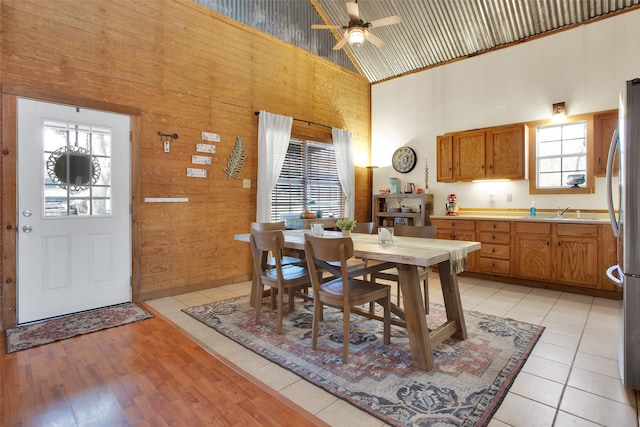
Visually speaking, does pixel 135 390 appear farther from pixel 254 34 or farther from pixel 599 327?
pixel 254 34

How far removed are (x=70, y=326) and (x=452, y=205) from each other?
5350mm

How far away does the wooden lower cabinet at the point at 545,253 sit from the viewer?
4.00m

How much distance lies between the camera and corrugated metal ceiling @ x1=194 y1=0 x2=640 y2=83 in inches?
180

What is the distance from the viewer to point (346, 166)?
6238 mm

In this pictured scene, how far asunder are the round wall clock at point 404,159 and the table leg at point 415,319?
4.24 m

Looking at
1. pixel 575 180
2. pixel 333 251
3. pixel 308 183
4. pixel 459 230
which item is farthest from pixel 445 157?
pixel 333 251

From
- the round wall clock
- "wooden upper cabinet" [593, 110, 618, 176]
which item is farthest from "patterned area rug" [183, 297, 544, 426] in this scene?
the round wall clock

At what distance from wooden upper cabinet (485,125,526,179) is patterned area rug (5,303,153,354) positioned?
16.6 feet

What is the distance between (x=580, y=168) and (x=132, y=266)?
5900 mm

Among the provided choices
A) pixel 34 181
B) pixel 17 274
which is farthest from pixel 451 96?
pixel 17 274

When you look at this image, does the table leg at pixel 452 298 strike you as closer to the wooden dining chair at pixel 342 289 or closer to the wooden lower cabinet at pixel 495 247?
the wooden dining chair at pixel 342 289

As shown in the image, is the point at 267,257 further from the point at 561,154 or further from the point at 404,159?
the point at 561,154

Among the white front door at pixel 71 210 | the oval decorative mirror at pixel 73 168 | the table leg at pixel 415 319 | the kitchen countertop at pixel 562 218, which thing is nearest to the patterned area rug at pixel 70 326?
the white front door at pixel 71 210

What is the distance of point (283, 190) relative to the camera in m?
5.37
